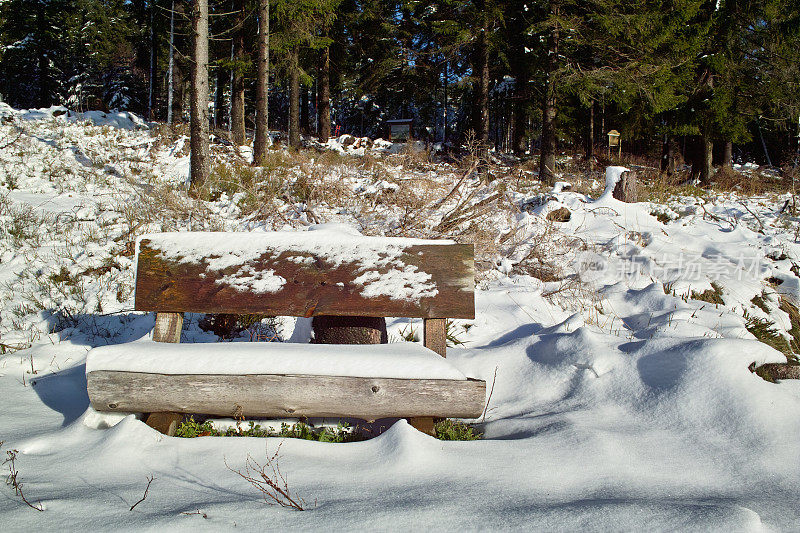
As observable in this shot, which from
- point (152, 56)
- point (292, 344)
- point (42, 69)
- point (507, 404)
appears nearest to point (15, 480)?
point (292, 344)

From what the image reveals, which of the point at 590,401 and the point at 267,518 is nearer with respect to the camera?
the point at 267,518

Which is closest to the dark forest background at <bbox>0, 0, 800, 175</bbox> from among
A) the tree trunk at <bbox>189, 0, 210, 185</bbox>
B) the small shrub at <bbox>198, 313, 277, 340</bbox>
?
the tree trunk at <bbox>189, 0, 210, 185</bbox>

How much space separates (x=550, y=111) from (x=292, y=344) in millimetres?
14079

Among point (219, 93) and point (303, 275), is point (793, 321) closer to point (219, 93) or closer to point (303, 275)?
point (303, 275)

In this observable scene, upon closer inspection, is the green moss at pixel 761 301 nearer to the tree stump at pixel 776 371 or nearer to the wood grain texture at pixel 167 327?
the tree stump at pixel 776 371

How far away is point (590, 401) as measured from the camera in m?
2.96

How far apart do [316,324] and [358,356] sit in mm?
893

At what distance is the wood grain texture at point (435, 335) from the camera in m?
2.84

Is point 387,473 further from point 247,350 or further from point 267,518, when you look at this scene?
point 247,350

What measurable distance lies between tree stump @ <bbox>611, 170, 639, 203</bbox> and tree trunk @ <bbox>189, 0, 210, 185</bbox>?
7.74m

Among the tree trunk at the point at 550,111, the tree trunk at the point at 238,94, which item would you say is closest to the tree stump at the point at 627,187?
the tree trunk at the point at 550,111

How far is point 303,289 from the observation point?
2.76 meters

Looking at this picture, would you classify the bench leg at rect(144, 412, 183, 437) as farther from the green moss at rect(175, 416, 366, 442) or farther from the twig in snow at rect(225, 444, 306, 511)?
the twig in snow at rect(225, 444, 306, 511)

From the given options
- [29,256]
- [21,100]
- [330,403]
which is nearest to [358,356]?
[330,403]
